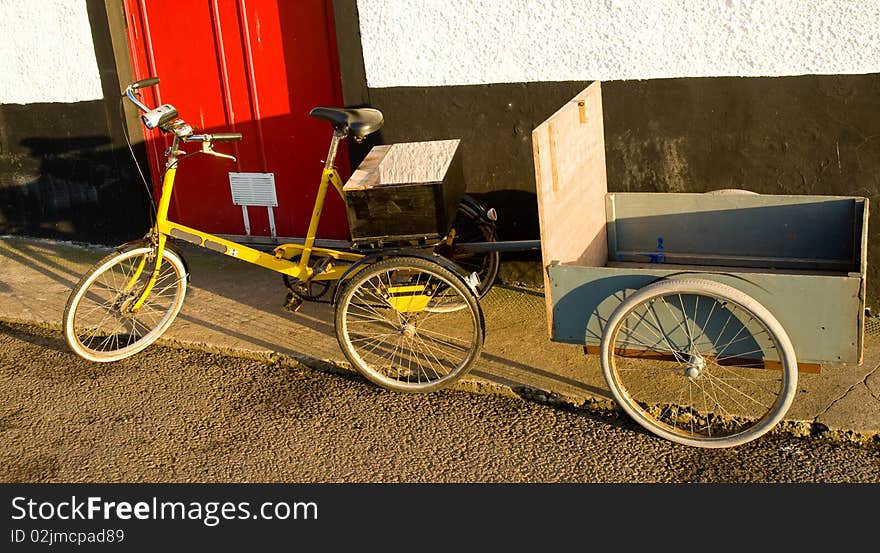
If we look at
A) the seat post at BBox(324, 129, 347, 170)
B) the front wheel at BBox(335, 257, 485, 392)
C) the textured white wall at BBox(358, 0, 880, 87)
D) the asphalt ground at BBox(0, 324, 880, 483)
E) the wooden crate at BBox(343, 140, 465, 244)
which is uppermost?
the textured white wall at BBox(358, 0, 880, 87)

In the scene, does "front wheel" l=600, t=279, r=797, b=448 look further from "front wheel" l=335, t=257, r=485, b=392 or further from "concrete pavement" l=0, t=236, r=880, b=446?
"front wheel" l=335, t=257, r=485, b=392

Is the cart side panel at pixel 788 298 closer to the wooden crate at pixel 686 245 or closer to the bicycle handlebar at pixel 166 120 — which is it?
the wooden crate at pixel 686 245

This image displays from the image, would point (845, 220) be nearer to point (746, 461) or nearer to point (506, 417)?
point (746, 461)

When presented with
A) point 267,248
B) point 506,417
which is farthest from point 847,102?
point 267,248

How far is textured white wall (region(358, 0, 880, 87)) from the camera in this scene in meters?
5.39

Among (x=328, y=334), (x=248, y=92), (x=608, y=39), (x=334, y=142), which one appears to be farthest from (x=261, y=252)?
(x=608, y=39)

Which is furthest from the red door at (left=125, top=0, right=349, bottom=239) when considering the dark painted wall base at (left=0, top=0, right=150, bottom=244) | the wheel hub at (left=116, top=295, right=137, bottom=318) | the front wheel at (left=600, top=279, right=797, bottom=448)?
the front wheel at (left=600, top=279, right=797, bottom=448)

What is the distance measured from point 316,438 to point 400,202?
1249mm

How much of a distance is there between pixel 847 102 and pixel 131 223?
515 cm

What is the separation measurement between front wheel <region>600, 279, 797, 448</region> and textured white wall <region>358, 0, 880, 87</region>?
1853mm

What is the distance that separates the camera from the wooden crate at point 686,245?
421 centimetres

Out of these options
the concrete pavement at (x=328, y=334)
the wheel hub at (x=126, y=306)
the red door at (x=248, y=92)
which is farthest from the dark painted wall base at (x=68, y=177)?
the wheel hub at (x=126, y=306)

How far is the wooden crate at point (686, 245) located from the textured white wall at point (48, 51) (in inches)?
158

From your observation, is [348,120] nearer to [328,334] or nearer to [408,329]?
[408,329]
